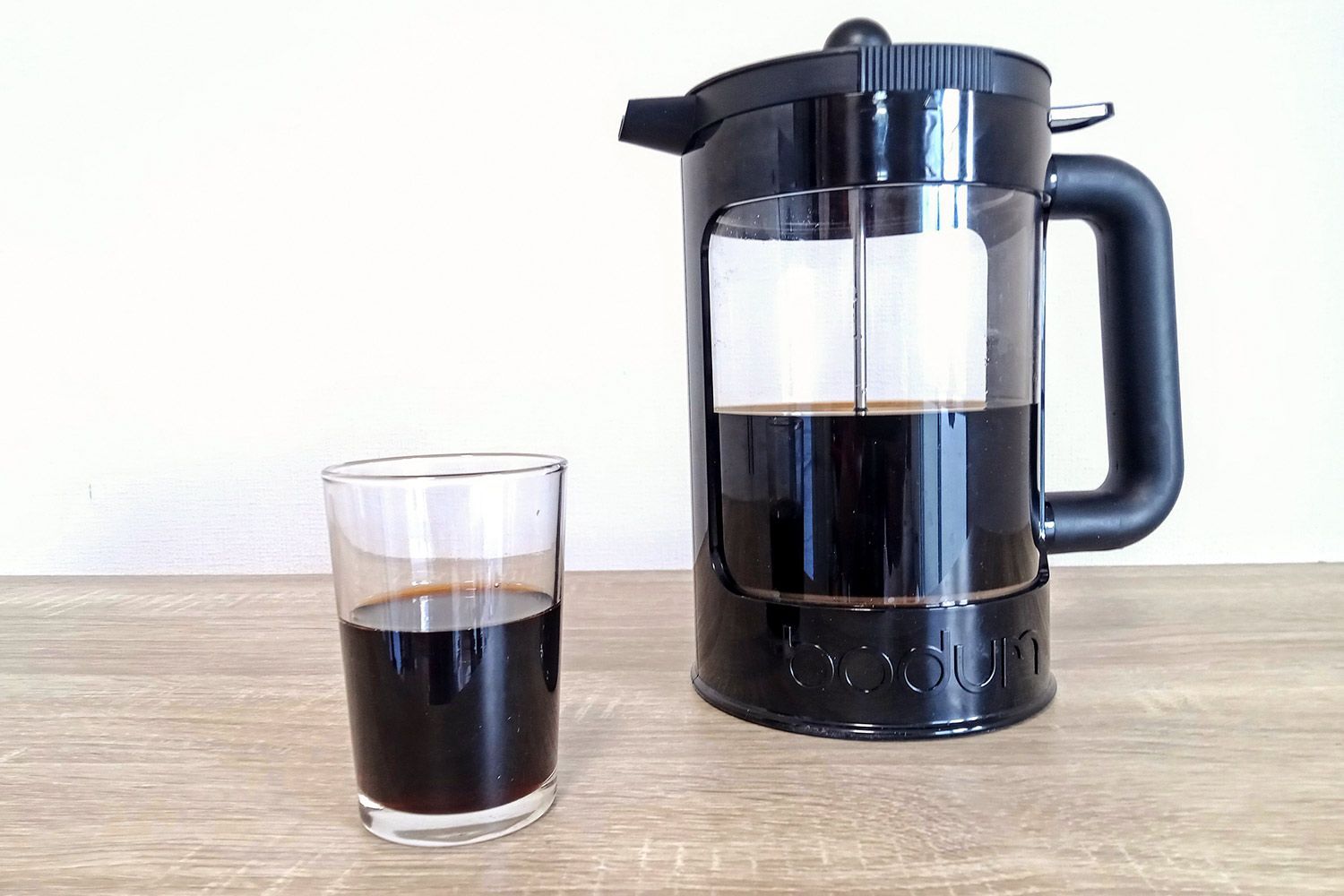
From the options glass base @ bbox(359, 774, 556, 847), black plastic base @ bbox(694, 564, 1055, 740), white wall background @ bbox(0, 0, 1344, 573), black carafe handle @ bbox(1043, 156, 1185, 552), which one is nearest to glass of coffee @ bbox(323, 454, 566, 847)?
glass base @ bbox(359, 774, 556, 847)

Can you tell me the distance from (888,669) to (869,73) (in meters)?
0.26

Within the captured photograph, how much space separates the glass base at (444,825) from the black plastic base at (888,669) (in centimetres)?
14

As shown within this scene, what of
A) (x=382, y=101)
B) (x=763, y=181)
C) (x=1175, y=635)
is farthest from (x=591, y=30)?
(x=1175, y=635)

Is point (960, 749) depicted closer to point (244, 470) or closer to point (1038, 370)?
point (1038, 370)

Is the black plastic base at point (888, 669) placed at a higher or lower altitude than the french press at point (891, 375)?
lower

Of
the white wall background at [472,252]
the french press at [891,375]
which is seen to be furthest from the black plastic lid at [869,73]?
the white wall background at [472,252]

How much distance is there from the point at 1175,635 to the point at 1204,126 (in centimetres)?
44

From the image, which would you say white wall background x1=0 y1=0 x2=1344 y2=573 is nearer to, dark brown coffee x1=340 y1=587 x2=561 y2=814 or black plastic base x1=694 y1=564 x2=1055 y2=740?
black plastic base x1=694 y1=564 x2=1055 y2=740

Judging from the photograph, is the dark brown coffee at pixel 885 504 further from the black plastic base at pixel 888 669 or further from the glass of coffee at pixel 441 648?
the glass of coffee at pixel 441 648

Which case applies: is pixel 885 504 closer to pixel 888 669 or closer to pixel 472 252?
pixel 888 669

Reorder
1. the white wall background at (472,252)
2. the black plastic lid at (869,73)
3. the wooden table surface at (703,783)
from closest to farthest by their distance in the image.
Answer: the wooden table surface at (703,783) < the black plastic lid at (869,73) < the white wall background at (472,252)

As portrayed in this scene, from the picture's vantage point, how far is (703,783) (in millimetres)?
377

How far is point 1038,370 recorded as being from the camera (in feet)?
1.57

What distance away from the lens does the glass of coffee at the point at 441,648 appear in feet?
1.09
